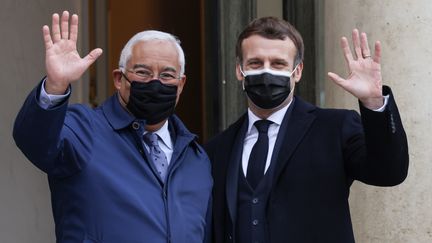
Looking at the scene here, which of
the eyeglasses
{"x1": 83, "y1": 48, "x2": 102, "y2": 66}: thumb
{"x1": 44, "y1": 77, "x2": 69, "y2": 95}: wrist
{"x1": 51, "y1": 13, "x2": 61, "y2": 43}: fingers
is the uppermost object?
{"x1": 51, "y1": 13, "x2": 61, "y2": 43}: fingers

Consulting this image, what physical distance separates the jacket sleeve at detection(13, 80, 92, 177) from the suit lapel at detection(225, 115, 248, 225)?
2.05ft

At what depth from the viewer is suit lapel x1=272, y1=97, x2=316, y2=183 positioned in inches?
132

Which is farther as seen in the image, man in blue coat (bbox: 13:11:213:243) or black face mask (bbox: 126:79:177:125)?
black face mask (bbox: 126:79:177:125)

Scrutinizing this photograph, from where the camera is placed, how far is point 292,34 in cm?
346

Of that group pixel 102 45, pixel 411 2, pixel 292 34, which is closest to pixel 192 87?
pixel 102 45

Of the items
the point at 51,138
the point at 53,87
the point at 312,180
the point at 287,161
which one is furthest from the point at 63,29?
the point at 312,180

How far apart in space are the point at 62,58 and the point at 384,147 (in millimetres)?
1170

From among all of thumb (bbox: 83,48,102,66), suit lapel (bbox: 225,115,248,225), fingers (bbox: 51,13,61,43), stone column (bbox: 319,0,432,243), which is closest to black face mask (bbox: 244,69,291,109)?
suit lapel (bbox: 225,115,248,225)

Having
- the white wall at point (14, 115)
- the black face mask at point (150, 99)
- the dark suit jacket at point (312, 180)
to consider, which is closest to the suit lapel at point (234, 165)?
the dark suit jacket at point (312, 180)

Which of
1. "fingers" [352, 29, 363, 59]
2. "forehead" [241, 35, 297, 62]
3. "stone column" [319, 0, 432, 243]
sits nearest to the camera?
"fingers" [352, 29, 363, 59]

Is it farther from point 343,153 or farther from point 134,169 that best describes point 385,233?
point 134,169

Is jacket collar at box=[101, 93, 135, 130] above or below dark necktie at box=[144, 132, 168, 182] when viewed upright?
above

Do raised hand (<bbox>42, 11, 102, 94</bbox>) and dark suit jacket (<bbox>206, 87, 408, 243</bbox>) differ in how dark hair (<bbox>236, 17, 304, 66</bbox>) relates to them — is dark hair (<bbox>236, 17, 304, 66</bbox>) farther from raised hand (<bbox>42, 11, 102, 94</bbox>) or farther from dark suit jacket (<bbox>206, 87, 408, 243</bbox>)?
raised hand (<bbox>42, 11, 102, 94</bbox>)

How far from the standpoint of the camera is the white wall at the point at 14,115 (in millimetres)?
5797
